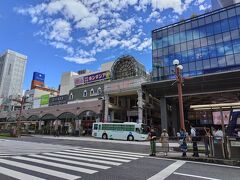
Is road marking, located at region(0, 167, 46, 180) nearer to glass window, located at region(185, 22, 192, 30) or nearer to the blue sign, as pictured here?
glass window, located at region(185, 22, 192, 30)

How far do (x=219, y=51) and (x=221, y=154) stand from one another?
25990 mm

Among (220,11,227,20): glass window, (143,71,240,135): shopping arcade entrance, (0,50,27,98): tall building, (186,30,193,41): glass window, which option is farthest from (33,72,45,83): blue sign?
(220,11,227,20): glass window

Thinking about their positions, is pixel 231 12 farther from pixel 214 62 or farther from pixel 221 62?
pixel 214 62

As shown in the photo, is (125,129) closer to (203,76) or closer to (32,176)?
(203,76)

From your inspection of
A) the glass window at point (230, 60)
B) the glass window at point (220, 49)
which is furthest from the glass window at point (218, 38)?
the glass window at point (230, 60)

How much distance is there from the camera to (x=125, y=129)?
1164 inches

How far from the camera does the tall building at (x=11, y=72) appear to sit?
92.4 m

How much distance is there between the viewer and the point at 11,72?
3784 inches

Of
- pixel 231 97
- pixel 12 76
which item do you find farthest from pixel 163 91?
pixel 12 76

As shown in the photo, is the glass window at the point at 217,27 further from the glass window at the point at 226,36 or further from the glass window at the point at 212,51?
the glass window at the point at 212,51

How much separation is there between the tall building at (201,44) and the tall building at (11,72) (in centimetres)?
8178

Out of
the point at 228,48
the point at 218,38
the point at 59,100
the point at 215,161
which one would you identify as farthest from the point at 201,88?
the point at 59,100

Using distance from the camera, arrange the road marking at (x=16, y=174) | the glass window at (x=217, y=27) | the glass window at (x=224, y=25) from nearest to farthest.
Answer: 1. the road marking at (x=16, y=174)
2. the glass window at (x=224, y=25)
3. the glass window at (x=217, y=27)

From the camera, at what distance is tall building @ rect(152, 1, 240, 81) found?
31.2 m
